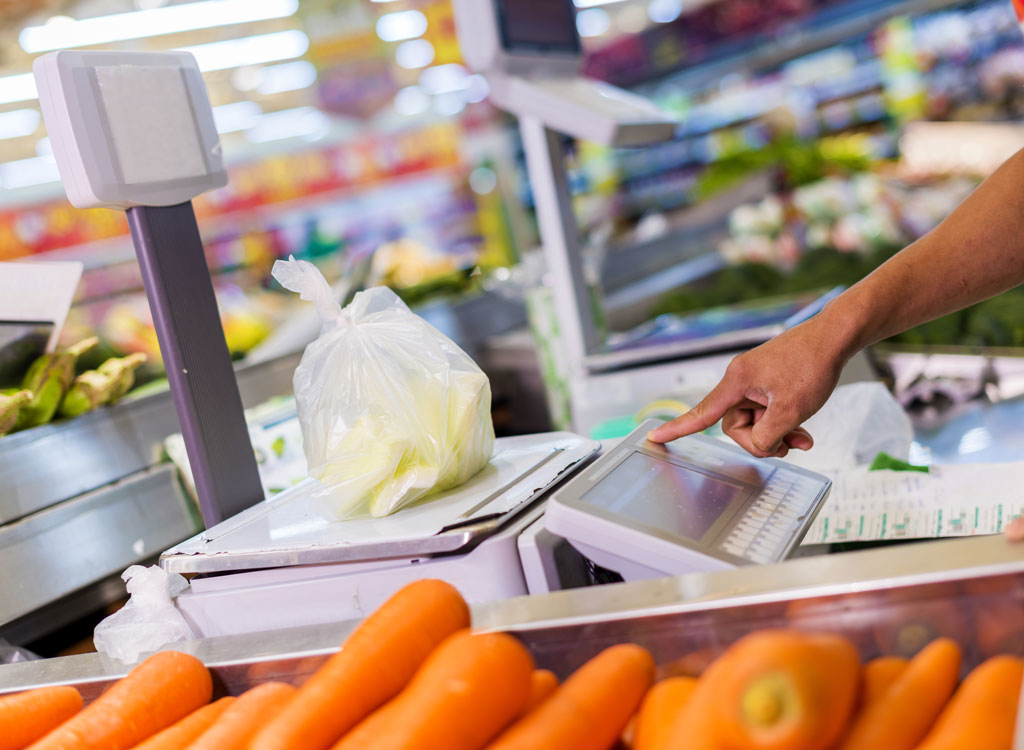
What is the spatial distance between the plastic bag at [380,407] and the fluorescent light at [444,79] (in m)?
7.44

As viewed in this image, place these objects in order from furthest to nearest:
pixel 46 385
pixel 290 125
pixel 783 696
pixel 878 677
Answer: pixel 290 125 → pixel 46 385 → pixel 878 677 → pixel 783 696

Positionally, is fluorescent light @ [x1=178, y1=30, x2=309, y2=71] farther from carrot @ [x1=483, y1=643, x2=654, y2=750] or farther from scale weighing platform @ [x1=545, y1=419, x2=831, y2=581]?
carrot @ [x1=483, y1=643, x2=654, y2=750]

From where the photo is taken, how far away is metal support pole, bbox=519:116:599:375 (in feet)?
8.02

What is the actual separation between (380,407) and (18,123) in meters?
6.38

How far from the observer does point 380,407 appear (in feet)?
3.89

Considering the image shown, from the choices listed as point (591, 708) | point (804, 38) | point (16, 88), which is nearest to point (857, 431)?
Result: point (591, 708)

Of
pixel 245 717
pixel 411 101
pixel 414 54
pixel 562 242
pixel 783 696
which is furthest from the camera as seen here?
pixel 411 101

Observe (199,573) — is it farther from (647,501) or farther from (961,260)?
(961,260)

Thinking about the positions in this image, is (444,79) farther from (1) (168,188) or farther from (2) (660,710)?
(2) (660,710)

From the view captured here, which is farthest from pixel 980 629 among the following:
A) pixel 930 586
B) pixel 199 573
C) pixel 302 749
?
pixel 199 573

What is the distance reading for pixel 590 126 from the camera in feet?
6.76

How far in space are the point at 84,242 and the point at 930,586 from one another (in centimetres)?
690

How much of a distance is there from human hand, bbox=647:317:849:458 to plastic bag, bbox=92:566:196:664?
2.13ft

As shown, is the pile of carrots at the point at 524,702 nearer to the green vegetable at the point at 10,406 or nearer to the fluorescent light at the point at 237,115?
the green vegetable at the point at 10,406
